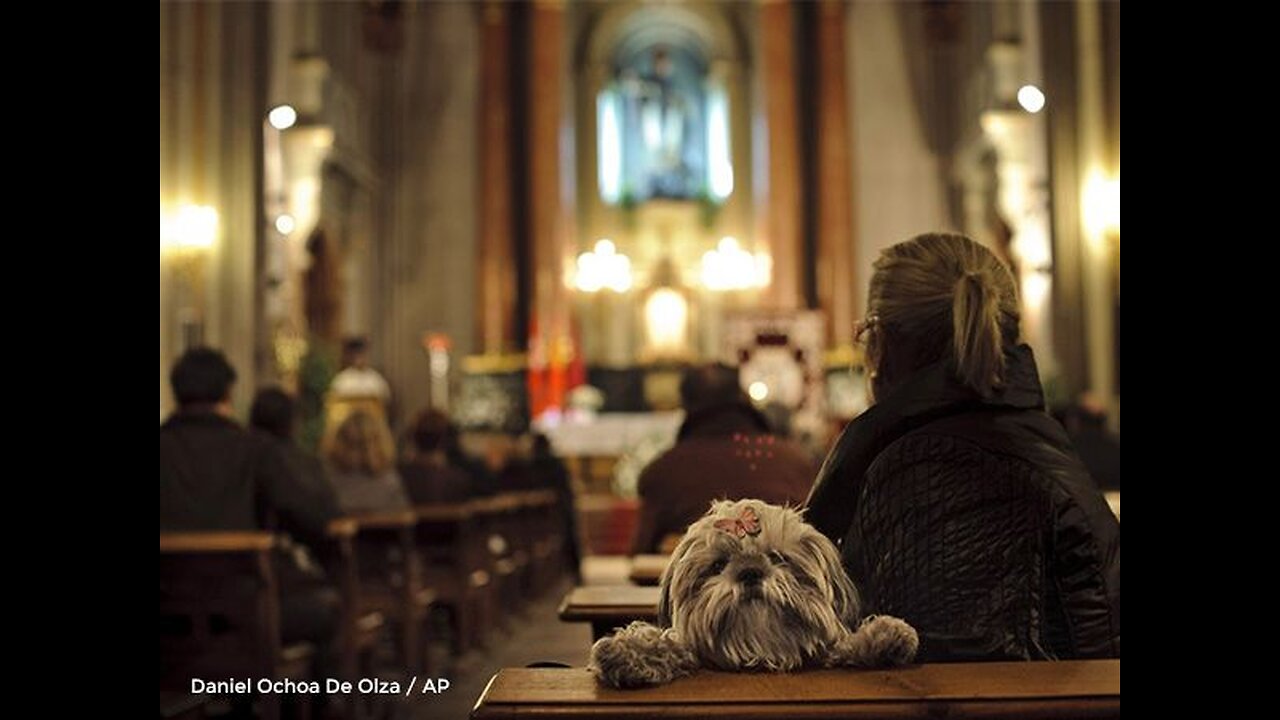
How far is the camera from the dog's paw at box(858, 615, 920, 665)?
7.34 ft

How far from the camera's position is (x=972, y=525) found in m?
2.55

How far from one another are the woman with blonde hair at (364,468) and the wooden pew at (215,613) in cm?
278

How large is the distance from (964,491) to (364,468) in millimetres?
5116

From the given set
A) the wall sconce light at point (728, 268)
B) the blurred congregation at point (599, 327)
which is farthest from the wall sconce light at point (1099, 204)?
the wall sconce light at point (728, 268)

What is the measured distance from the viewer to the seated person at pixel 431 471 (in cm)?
856

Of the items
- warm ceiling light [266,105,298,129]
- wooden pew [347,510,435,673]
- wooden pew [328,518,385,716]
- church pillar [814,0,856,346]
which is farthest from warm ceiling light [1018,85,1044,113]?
wooden pew [328,518,385,716]

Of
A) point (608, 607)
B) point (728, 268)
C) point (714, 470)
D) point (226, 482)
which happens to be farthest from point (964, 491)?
point (728, 268)

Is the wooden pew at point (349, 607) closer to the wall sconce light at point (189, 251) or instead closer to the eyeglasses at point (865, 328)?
the eyeglasses at point (865, 328)

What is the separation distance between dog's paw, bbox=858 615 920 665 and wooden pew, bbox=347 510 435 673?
14.4ft

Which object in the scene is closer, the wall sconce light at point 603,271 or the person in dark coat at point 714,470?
the person in dark coat at point 714,470

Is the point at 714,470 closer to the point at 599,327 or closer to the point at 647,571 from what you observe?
the point at 647,571

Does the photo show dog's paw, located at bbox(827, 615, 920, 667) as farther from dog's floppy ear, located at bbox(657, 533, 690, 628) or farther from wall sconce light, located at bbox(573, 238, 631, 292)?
wall sconce light, located at bbox(573, 238, 631, 292)
